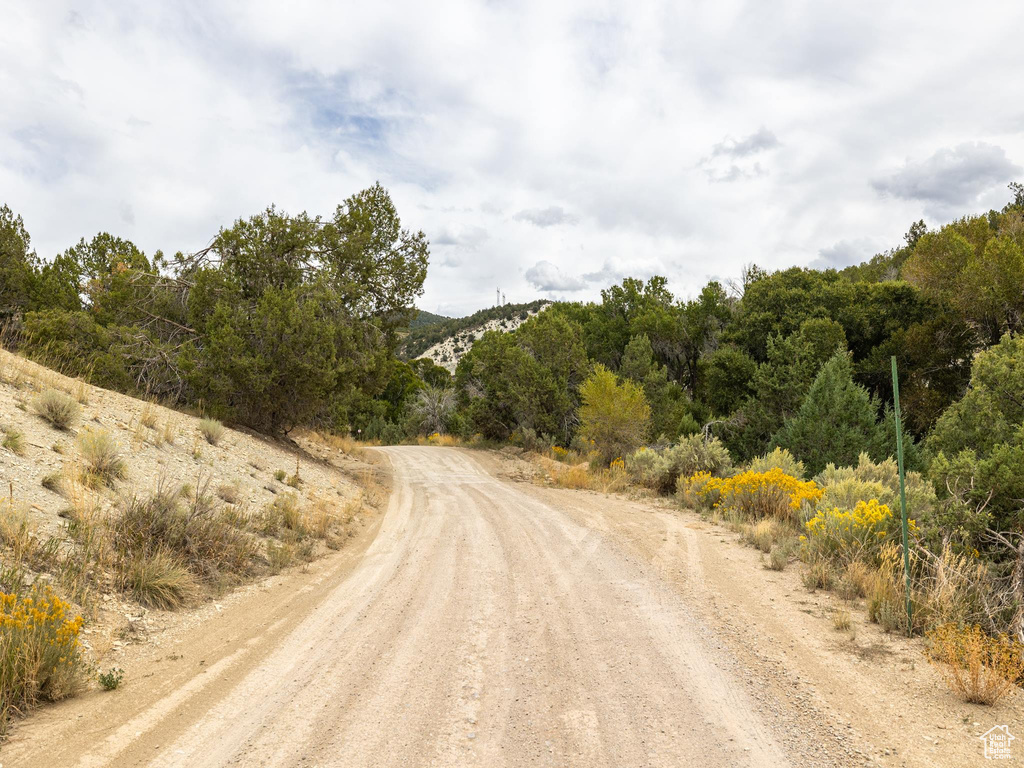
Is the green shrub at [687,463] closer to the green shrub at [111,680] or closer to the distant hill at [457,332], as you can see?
the green shrub at [111,680]

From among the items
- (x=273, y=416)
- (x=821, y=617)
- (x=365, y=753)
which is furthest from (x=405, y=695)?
(x=273, y=416)

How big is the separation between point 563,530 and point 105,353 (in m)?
14.7

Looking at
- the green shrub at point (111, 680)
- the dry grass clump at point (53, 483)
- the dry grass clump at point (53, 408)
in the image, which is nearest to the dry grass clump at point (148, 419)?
the dry grass clump at point (53, 408)

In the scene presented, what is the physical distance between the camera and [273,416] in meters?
17.4

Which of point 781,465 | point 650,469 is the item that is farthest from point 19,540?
point 781,465

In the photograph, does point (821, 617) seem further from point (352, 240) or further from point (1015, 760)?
point (352, 240)

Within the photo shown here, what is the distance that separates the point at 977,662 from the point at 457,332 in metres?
106

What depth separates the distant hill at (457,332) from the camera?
101 metres

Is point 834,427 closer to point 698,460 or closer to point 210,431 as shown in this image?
point 698,460

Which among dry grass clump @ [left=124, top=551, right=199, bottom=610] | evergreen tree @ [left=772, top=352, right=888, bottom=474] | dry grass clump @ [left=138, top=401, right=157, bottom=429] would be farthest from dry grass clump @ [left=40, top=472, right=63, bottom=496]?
evergreen tree @ [left=772, top=352, right=888, bottom=474]

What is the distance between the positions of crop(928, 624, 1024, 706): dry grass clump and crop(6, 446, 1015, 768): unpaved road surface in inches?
24.9

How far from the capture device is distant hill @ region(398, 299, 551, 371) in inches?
3986

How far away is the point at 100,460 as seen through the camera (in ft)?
25.6

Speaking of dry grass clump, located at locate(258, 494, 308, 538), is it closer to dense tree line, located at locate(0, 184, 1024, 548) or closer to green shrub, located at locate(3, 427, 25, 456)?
green shrub, located at locate(3, 427, 25, 456)
